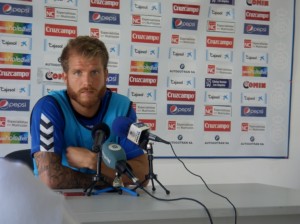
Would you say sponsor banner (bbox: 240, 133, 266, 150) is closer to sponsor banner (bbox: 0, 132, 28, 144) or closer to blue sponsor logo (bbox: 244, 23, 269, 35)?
blue sponsor logo (bbox: 244, 23, 269, 35)

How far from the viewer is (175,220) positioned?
1.29 m

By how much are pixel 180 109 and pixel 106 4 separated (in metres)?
0.96

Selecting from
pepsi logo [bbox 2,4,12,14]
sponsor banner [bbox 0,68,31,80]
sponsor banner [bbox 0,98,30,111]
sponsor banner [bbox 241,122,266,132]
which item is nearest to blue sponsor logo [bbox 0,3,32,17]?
pepsi logo [bbox 2,4,12,14]

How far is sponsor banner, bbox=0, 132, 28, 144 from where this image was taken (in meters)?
2.78

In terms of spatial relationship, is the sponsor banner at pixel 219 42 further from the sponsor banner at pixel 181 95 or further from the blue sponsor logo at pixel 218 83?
the sponsor banner at pixel 181 95

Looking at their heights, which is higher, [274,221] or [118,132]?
[118,132]

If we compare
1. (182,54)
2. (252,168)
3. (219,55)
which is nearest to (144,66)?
(182,54)

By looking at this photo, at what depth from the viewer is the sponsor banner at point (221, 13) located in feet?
10.8

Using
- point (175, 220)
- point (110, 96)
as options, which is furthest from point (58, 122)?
point (175, 220)

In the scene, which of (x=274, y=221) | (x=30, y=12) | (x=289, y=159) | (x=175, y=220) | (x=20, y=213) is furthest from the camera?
(x=289, y=159)

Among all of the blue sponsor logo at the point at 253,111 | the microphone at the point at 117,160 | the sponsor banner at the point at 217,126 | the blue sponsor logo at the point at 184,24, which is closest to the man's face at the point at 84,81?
the microphone at the point at 117,160

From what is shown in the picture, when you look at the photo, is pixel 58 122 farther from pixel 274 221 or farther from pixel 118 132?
pixel 274 221

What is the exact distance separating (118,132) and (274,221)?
2.10 feet

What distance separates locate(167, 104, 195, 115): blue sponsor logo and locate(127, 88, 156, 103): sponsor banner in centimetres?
15
